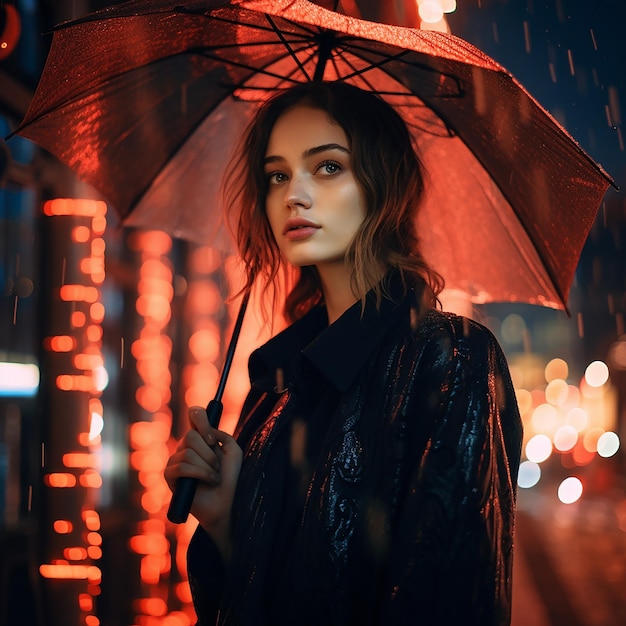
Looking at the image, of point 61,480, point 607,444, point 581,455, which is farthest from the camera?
point 607,444

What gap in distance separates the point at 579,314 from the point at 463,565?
49.2 m

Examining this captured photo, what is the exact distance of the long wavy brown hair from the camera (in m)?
2.28

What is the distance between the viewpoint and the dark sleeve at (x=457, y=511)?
5.49 ft

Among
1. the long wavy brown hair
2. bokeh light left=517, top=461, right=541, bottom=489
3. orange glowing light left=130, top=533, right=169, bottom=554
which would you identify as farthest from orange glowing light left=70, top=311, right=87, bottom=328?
bokeh light left=517, top=461, right=541, bottom=489

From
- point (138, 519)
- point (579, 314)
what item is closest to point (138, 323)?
point (138, 519)

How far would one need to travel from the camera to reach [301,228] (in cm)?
227

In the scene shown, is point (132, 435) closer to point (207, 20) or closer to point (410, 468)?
point (207, 20)

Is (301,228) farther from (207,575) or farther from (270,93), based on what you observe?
(207,575)

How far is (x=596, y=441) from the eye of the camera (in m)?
35.9

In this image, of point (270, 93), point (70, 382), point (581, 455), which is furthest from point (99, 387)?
point (581, 455)

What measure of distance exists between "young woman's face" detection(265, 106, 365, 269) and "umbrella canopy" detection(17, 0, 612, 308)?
27 centimetres

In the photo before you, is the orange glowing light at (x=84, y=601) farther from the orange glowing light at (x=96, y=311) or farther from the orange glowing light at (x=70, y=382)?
the orange glowing light at (x=96, y=311)

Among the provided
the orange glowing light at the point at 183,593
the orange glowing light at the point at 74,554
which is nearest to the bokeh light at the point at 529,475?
the orange glowing light at the point at 183,593

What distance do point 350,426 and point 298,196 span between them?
0.67 metres
